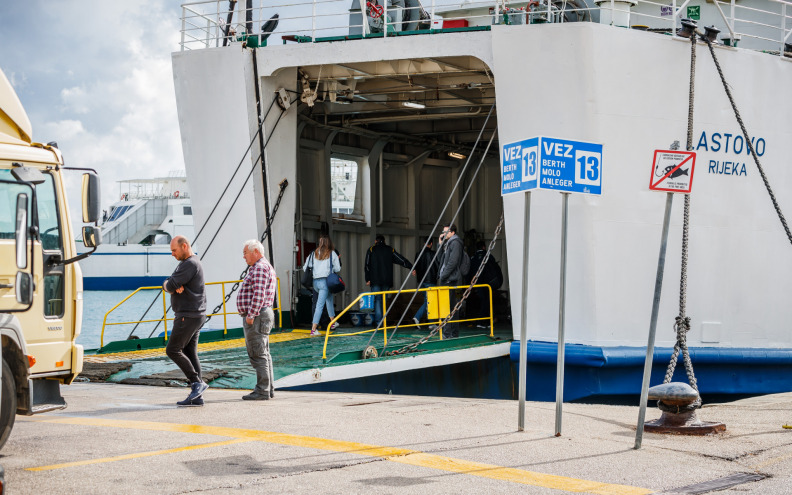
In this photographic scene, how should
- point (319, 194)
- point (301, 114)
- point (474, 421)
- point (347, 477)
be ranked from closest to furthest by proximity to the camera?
1. point (347, 477)
2. point (474, 421)
3. point (301, 114)
4. point (319, 194)

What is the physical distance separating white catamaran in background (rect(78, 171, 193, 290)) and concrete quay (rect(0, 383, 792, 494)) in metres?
58.3

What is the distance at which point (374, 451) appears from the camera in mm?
6719

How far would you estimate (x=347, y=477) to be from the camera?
5848 millimetres

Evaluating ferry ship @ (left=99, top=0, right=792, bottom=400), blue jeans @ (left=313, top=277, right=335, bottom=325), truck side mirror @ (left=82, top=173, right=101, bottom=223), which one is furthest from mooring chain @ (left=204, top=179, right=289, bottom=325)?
truck side mirror @ (left=82, top=173, right=101, bottom=223)

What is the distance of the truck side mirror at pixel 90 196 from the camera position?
720cm

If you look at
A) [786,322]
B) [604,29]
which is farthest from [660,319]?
[604,29]

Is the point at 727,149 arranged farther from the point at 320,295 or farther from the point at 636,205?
the point at 320,295

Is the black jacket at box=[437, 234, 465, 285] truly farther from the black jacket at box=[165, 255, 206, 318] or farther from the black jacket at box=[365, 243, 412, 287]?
the black jacket at box=[165, 255, 206, 318]

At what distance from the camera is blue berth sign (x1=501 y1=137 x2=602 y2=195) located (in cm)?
728

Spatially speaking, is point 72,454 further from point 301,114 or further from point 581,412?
point 301,114

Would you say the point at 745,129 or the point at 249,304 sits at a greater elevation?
the point at 745,129

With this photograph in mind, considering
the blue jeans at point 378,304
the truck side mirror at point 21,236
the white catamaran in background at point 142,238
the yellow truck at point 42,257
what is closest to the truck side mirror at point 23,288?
the truck side mirror at point 21,236

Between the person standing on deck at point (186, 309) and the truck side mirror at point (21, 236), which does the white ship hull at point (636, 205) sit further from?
the truck side mirror at point (21, 236)

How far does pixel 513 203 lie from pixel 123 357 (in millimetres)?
5786
